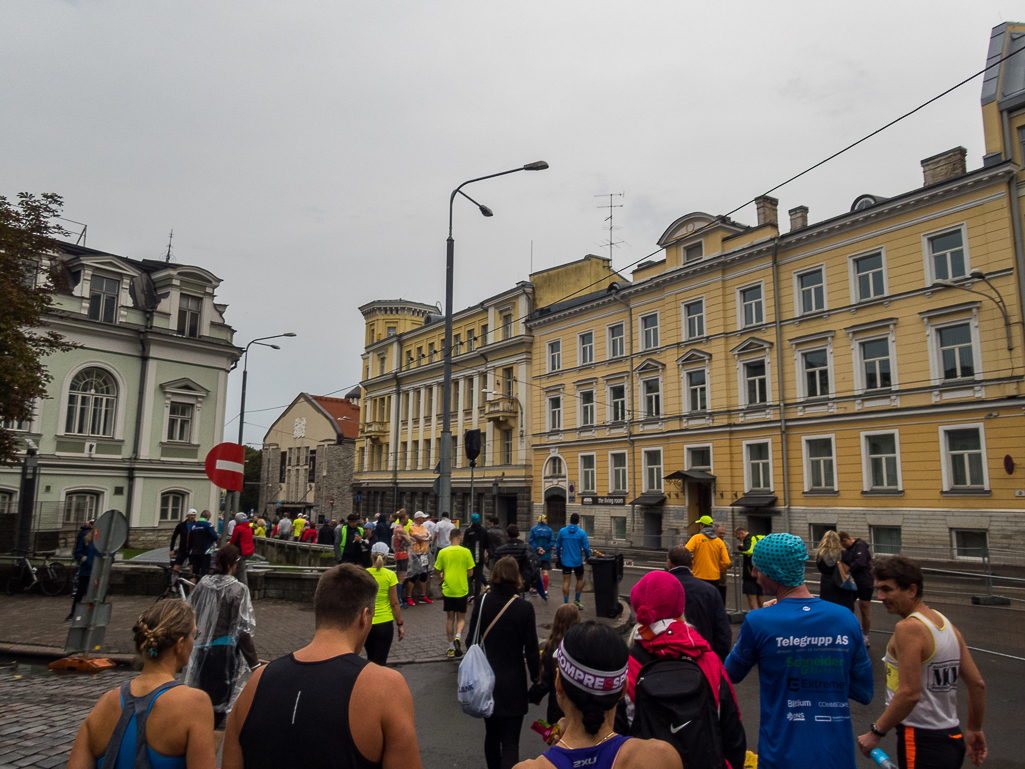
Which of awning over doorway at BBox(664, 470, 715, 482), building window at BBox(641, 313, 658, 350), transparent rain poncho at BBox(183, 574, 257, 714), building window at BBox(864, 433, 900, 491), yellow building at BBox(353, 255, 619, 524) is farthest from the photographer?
yellow building at BBox(353, 255, 619, 524)

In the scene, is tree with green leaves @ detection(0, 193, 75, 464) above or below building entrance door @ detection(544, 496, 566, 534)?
above

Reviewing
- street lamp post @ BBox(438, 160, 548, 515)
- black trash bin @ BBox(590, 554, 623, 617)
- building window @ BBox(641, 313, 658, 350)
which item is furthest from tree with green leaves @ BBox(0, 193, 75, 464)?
building window @ BBox(641, 313, 658, 350)

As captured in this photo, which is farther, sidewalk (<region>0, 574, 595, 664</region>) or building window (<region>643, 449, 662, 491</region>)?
building window (<region>643, 449, 662, 491</region>)

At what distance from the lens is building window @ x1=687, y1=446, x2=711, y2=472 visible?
1225 inches

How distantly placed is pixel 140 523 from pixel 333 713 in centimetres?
2958

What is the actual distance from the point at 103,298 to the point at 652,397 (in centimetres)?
2506

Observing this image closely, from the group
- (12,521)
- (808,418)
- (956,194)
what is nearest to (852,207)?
(956,194)

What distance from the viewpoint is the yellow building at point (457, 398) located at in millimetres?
42219

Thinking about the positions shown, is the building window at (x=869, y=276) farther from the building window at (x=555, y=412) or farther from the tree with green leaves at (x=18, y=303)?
the tree with green leaves at (x=18, y=303)

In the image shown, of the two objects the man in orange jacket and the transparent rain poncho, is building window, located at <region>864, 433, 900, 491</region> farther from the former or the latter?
the transparent rain poncho

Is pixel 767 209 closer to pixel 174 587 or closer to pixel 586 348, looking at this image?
pixel 586 348

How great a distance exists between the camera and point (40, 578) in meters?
15.6

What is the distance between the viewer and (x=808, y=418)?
27.2 metres

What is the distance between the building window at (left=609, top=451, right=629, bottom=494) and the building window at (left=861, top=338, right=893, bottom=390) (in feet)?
42.0
